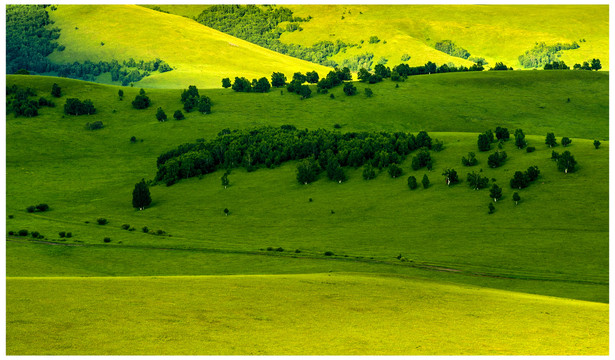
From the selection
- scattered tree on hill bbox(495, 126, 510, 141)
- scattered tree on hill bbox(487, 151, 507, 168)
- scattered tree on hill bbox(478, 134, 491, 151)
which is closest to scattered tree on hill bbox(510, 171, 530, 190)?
scattered tree on hill bbox(487, 151, 507, 168)

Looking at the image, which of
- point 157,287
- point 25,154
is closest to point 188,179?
point 25,154

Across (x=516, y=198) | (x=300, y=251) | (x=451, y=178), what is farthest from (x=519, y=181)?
(x=300, y=251)

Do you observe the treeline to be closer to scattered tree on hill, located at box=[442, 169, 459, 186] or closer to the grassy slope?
the grassy slope

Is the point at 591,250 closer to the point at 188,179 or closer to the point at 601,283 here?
the point at 601,283

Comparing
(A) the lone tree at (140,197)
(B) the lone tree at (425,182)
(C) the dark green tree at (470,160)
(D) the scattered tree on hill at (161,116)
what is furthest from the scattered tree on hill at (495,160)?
(D) the scattered tree on hill at (161,116)

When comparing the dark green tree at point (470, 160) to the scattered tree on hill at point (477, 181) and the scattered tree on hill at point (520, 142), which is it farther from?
the scattered tree on hill at point (520, 142)

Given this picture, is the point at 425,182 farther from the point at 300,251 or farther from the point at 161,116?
the point at 161,116
